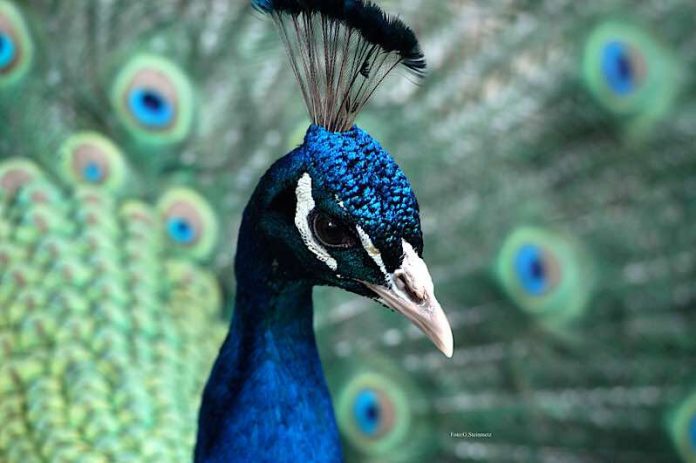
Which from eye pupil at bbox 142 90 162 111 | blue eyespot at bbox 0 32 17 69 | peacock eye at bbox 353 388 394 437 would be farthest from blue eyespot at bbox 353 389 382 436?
blue eyespot at bbox 0 32 17 69

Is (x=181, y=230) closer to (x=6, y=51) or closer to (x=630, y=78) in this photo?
(x=6, y=51)

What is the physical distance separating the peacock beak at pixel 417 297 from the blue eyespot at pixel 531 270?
0.79 m

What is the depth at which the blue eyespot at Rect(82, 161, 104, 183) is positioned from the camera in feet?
5.26

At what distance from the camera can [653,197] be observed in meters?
1.64

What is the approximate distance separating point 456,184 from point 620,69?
1.15 feet

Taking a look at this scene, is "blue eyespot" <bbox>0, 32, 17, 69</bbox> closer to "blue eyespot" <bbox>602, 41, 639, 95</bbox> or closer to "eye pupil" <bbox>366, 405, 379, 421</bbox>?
"eye pupil" <bbox>366, 405, 379, 421</bbox>

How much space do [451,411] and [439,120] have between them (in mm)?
518

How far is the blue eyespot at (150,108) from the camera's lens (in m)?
1.59

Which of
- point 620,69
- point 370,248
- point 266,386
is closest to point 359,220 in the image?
point 370,248

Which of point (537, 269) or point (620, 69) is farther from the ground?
point (620, 69)

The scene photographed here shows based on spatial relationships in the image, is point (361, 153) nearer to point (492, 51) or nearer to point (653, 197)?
point (492, 51)

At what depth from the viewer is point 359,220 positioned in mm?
851

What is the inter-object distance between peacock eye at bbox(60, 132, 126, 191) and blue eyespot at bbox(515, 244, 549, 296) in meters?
0.71

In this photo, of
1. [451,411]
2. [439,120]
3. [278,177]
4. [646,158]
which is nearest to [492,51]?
[439,120]
